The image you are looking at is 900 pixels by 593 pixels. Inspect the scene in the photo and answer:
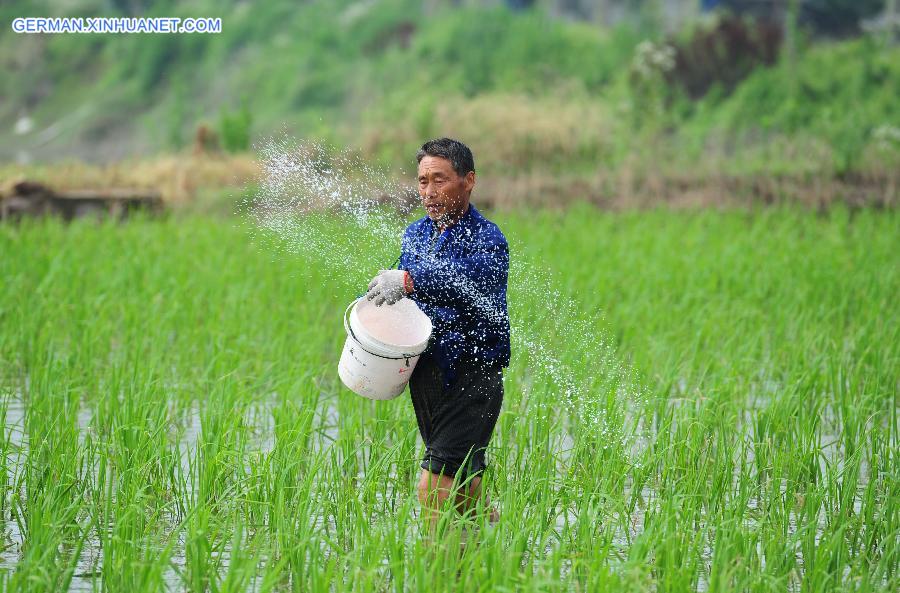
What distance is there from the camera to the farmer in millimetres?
3303

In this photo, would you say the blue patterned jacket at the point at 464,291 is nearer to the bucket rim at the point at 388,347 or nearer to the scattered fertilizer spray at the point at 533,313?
the scattered fertilizer spray at the point at 533,313

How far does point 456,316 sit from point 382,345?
245mm

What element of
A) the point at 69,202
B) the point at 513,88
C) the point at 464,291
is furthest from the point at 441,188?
the point at 513,88

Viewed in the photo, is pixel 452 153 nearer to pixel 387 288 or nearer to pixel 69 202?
pixel 387 288

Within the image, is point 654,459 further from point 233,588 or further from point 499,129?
point 499,129

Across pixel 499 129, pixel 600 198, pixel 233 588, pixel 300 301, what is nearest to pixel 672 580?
pixel 233 588

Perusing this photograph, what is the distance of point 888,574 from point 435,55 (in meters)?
18.4

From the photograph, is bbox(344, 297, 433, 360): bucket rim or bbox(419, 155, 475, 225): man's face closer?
bbox(344, 297, 433, 360): bucket rim

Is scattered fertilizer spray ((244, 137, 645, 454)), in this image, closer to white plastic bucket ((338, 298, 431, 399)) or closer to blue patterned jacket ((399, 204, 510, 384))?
blue patterned jacket ((399, 204, 510, 384))

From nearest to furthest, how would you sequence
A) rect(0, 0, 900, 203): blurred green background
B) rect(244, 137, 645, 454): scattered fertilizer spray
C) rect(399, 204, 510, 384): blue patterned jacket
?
rect(399, 204, 510, 384): blue patterned jacket
rect(244, 137, 645, 454): scattered fertilizer spray
rect(0, 0, 900, 203): blurred green background

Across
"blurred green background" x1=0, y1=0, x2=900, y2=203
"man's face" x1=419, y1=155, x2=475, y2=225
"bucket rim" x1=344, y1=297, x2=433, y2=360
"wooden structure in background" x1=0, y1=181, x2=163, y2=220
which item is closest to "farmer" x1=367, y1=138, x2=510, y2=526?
"man's face" x1=419, y1=155, x2=475, y2=225

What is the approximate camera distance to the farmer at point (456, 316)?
330 cm

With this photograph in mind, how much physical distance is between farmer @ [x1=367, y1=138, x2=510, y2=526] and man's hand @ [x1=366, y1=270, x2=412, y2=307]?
67 mm

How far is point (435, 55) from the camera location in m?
21.0
